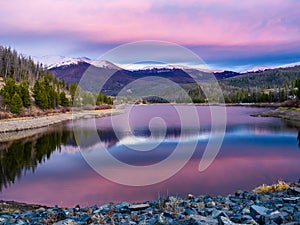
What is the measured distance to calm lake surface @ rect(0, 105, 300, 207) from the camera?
1582 cm

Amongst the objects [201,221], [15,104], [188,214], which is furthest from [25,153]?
[15,104]

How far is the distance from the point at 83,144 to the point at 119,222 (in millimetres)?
26708

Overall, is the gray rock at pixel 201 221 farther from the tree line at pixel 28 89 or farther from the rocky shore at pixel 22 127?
the tree line at pixel 28 89

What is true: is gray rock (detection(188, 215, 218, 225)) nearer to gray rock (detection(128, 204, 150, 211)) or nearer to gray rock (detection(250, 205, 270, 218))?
gray rock (detection(250, 205, 270, 218))

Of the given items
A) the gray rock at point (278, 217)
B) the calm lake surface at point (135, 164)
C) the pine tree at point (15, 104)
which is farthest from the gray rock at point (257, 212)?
the pine tree at point (15, 104)

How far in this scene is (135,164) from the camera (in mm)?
22000

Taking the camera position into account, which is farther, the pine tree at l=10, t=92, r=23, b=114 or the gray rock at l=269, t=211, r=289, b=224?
the pine tree at l=10, t=92, r=23, b=114

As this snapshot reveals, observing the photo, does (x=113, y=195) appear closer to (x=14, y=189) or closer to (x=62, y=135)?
(x=14, y=189)

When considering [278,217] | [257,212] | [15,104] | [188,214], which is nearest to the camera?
[278,217]

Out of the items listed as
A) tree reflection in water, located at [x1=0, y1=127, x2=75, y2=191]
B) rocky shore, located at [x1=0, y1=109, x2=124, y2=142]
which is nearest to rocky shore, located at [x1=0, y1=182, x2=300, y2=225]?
tree reflection in water, located at [x1=0, y1=127, x2=75, y2=191]

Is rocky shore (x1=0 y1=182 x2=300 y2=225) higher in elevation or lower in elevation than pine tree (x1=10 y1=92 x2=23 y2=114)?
lower

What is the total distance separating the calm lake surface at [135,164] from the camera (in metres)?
15.8

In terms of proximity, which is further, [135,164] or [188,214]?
[135,164]

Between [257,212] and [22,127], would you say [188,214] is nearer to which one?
[257,212]
